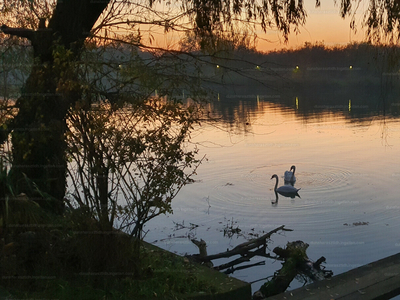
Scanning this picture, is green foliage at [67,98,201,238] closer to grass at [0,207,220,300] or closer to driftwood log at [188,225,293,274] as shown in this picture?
grass at [0,207,220,300]

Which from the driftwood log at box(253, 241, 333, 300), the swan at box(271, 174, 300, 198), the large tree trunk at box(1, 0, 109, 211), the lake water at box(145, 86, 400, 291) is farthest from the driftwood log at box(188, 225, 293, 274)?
the swan at box(271, 174, 300, 198)

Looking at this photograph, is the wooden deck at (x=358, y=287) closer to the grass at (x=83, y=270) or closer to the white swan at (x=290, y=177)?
the grass at (x=83, y=270)

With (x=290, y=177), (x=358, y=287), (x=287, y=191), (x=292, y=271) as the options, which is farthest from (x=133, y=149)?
(x=290, y=177)

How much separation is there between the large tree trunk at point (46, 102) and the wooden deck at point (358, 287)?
10.5 ft

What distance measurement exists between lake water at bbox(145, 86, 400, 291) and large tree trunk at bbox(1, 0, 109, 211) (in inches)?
72.5

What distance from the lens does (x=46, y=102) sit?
613cm

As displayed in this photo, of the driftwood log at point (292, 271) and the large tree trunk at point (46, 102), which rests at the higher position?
the large tree trunk at point (46, 102)

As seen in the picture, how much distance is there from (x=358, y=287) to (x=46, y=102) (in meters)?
4.22

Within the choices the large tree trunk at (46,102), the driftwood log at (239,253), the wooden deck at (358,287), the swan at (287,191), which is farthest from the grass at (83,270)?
the swan at (287,191)

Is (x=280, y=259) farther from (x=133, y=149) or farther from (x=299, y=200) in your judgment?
(x=299, y=200)

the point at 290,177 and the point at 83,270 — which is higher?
the point at 83,270

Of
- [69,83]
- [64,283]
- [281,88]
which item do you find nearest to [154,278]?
[64,283]

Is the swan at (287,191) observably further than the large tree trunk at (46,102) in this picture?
Yes

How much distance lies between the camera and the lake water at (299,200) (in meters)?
8.87
